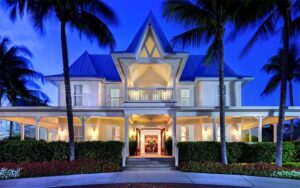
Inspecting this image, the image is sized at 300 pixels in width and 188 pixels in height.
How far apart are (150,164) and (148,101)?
383cm

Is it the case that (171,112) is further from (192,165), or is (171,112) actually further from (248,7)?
(248,7)

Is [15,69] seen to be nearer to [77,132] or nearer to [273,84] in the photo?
[77,132]

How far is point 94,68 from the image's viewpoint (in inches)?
1002

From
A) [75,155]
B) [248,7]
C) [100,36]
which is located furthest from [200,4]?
[75,155]

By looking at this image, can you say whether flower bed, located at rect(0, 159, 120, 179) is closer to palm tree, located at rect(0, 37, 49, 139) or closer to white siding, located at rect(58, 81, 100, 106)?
white siding, located at rect(58, 81, 100, 106)

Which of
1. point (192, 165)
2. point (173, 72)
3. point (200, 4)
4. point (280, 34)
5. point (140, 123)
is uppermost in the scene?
point (200, 4)

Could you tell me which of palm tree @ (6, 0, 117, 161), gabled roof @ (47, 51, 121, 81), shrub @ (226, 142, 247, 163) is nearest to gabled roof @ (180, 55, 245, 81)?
gabled roof @ (47, 51, 121, 81)

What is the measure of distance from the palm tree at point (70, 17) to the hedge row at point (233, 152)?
20.2 feet

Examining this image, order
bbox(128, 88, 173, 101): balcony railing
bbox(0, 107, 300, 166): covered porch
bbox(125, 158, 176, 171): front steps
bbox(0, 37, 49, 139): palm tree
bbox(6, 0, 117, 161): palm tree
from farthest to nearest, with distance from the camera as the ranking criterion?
bbox(0, 37, 49, 139): palm tree → bbox(0, 107, 300, 166): covered porch → bbox(128, 88, 173, 101): balcony railing → bbox(125, 158, 176, 171): front steps → bbox(6, 0, 117, 161): palm tree

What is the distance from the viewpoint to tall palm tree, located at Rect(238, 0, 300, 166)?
15.8 metres

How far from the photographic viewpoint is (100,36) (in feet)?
58.3

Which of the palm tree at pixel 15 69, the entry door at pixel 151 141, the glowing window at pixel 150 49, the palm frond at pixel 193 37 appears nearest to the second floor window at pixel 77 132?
the entry door at pixel 151 141

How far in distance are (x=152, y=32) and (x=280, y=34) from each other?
732 centimetres

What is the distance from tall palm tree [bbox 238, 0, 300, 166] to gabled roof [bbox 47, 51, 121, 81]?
1203 centimetres
